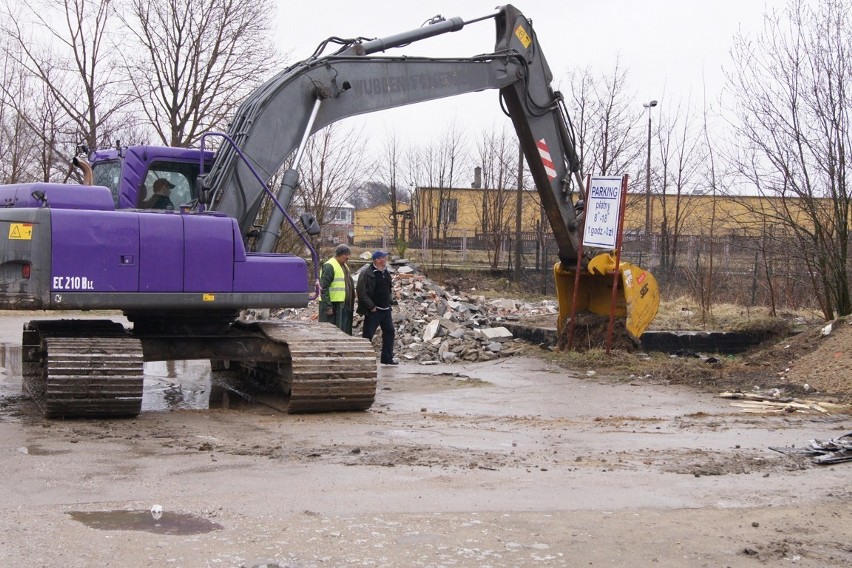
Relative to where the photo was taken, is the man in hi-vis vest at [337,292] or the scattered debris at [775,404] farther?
the man in hi-vis vest at [337,292]

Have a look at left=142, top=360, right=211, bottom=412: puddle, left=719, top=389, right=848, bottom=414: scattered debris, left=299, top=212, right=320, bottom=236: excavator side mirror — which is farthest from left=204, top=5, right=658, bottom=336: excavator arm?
left=719, top=389, right=848, bottom=414: scattered debris

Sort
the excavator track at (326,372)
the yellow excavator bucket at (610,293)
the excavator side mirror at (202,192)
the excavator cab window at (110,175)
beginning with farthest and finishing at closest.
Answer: the yellow excavator bucket at (610,293), the excavator cab window at (110,175), the excavator side mirror at (202,192), the excavator track at (326,372)

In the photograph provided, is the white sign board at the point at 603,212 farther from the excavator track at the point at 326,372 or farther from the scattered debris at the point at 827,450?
the scattered debris at the point at 827,450

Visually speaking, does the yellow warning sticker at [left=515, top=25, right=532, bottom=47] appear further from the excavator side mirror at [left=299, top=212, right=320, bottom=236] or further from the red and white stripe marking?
the excavator side mirror at [left=299, top=212, right=320, bottom=236]

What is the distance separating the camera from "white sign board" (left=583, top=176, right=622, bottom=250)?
46.8 feet

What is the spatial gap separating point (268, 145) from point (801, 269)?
451 inches

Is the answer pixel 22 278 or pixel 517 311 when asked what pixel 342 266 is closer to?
pixel 22 278

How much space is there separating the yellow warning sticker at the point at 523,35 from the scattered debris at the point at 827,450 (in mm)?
7825

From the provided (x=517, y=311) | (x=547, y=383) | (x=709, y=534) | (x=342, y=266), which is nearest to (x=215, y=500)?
(x=709, y=534)

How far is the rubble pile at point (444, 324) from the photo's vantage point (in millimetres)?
16125

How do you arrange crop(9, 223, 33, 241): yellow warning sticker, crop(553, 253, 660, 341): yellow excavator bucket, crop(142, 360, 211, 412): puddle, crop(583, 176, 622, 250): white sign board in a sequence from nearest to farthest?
crop(9, 223, 33, 241): yellow warning sticker < crop(142, 360, 211, 412): puddle < crop(583, 176, 622, 250): white sign board < crop(553, 253, 660, 341): yellow excavator bucket

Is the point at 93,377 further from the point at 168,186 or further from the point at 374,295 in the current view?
the point at 374,295

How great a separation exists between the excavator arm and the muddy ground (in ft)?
8.49

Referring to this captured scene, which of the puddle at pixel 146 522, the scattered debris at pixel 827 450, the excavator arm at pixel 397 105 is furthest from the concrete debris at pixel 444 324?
the puddle at pixel 146 522
